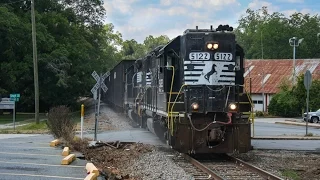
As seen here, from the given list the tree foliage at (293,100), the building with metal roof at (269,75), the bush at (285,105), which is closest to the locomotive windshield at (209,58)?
the tree foliage at (293,100)

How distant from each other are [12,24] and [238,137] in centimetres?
3432

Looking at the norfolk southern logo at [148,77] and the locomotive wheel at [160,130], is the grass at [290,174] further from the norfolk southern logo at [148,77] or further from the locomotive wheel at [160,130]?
the norfolk southern logo at [148,77]

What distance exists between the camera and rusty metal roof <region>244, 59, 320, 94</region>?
203 feet

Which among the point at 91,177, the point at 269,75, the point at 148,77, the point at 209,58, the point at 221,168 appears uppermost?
the point at 269,75

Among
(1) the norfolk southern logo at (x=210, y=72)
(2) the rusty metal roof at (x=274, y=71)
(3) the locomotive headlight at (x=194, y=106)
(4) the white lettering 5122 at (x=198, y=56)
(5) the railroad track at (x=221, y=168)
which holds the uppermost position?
(2) the rusty metal roof at (x=274, y=71)

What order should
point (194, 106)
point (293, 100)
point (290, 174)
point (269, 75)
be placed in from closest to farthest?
point (290, 174) → point (194, 106) → point (293, 100) → point (269, 75)

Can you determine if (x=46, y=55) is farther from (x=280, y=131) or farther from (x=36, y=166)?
(x=36, y=166)

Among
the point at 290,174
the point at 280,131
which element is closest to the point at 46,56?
the point at 280,131

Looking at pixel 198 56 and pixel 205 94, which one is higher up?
pixel 198 56

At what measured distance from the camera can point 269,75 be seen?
6494 centimetres

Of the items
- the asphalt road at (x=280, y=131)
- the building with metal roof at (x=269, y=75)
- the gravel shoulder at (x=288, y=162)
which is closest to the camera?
the gravel shoulder at (x=288, y=162)

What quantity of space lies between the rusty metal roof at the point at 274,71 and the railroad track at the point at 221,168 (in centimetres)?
4711

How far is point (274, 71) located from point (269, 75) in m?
1.33

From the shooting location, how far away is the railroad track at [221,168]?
36.6 feet
